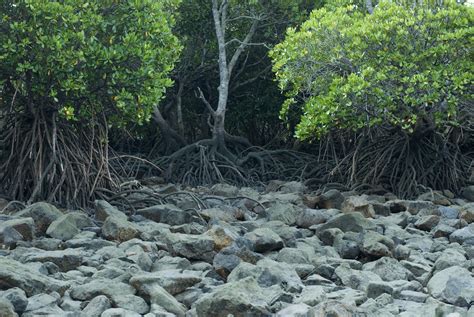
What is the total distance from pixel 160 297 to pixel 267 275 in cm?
92

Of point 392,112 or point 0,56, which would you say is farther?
point 392,112

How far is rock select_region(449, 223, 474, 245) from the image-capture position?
8148mm

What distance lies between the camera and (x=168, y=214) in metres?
9.22

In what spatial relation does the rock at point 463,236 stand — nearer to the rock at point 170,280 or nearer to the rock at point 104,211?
the rock at point 170,280

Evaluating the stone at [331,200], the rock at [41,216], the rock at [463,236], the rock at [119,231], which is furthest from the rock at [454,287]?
the stone at [331,200]

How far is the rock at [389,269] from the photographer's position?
657 cm

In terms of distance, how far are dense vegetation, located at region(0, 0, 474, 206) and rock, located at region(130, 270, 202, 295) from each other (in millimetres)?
4120

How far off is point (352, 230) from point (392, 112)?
4.00m

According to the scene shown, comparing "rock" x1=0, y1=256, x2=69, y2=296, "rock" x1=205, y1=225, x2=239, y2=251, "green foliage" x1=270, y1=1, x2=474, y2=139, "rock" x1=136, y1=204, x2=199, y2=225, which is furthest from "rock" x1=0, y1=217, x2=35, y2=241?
"green foliage" x1=270, y1=1, x2=474, y2=139

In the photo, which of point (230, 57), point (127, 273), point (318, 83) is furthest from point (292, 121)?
point (127, 273)

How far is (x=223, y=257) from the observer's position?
6562 mm

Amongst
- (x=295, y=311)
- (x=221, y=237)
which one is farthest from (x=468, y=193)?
Answer: (x=295, y=311)

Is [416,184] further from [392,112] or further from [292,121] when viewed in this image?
→ [292,121]

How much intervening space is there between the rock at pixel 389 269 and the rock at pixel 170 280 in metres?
1.40
